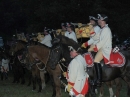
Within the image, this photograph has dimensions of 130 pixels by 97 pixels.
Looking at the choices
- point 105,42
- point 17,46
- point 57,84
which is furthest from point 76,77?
point 17,46

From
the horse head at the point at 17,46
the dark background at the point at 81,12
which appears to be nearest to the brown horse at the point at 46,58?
the horse head at the point at 17,46

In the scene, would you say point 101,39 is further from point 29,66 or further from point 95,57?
point 29,66

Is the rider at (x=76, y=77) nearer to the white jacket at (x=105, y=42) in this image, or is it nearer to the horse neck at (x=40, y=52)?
the white jacket at (x=105, y=42)

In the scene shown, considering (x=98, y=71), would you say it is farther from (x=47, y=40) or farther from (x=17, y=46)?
(x=17, y=46)

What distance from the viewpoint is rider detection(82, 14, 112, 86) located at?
12742mm

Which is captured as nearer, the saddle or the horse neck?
the saddle

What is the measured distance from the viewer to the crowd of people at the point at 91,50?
9781 mm

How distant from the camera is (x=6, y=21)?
49219 millimetres

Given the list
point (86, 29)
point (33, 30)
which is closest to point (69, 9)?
point (33, 30)

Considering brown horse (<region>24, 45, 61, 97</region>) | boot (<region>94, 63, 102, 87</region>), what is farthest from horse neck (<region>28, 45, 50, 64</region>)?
boot (<region>94, 63, 102, 87</region>)

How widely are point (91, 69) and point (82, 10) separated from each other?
14059 mm

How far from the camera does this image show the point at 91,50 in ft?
44.1

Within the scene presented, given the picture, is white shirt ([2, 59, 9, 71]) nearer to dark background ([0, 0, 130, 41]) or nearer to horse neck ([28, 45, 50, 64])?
dark background ([0, 0, 130, 41])

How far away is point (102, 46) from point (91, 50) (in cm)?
69
